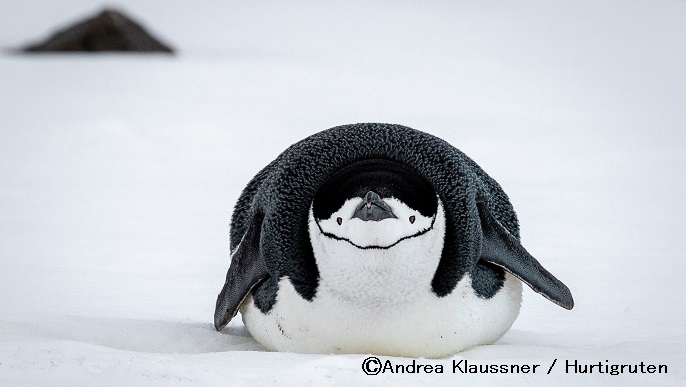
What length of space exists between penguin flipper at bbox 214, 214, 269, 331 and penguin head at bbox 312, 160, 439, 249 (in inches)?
16.1

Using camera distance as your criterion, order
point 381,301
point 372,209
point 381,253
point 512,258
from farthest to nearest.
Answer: point 512,258, point 381,301, point 381,253, point 372,209

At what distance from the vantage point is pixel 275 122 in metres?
9.06

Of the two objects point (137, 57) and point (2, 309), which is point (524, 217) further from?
point (137, 57)

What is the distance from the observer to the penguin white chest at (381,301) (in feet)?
10.6

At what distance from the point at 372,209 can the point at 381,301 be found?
1.15ft

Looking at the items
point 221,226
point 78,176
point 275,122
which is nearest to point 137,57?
point 275,122

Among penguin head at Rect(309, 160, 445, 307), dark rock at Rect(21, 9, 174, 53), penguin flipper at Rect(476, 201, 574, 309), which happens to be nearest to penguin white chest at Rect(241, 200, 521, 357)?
penguin head at Rect(309, 160, 445, 307)

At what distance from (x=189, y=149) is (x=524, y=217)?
115 inches

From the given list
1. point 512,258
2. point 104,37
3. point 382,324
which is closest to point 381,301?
point 382,324

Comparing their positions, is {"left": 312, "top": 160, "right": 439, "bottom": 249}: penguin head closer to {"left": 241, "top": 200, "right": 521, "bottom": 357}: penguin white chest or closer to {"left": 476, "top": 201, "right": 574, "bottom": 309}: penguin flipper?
{"left": 241, "top": 200, "right": 521, "bottom": 357}: penguin white chest

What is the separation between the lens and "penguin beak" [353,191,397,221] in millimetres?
3088

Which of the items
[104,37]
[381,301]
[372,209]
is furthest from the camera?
[104,37]

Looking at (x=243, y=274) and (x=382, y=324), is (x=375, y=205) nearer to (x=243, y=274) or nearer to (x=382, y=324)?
(x=382, y=324)

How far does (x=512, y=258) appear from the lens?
363 centimetres
